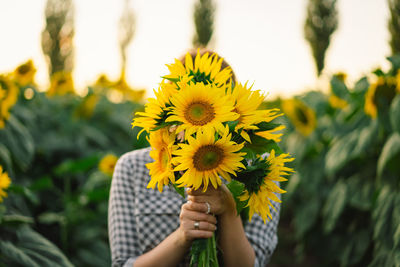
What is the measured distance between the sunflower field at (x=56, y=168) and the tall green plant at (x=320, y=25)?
1733 cm

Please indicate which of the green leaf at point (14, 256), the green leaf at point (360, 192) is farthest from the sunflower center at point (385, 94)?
the green leaf at point (14, 256)

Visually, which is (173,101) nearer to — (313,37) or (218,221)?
(218,221)

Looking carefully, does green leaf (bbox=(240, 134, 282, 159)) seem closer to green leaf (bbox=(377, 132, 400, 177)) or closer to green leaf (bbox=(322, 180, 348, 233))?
green leaf (bbox=(377, 132, 400, 177))

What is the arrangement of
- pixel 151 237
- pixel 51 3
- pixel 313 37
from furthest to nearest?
pixel 313 37 → pixel 51 3 → pixel 151 237

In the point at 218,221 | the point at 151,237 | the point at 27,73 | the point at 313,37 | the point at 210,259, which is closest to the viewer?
the point at 210,259

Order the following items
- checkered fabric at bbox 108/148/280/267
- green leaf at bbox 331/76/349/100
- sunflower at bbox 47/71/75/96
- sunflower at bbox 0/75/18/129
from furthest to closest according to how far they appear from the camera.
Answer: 1. sunflower at bbox 47/71/75/96
2. green leaf at bbox 331/76/349/100
3. sunflower at bbox 0/75/18/129
4. checkered fabric at bbox 108/148/280/267

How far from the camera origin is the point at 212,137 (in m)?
→ 1.06

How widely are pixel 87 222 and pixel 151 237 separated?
1.61 meters

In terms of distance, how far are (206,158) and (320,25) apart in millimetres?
21747

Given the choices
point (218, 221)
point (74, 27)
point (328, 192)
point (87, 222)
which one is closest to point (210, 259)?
point (218, 221)

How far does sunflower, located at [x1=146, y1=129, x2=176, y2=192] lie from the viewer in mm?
1116

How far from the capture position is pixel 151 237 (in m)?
1.68

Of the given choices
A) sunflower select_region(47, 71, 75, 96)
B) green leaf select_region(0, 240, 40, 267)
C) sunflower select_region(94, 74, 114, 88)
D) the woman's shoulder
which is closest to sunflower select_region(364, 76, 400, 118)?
the woman's shoulder

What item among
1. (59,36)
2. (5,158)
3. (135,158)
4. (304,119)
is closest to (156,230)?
(135,158)
